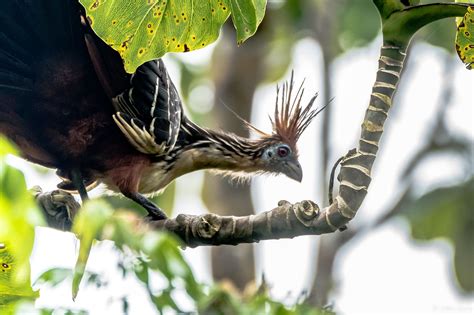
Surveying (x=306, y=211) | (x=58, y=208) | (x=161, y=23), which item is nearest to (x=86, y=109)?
(x=58, y=208)

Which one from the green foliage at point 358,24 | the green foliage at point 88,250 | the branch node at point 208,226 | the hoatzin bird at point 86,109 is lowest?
the green foliage at point 88,250

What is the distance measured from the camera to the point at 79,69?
4234 mm

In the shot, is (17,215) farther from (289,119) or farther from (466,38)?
(289,119)

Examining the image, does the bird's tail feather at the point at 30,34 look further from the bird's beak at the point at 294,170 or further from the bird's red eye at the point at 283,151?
the bird's beak at the point at 294,170

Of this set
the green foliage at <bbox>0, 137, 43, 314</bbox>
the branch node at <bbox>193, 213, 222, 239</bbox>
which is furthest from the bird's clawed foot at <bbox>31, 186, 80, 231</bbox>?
the green foliage at <bbox>0, 137, 43, 314</bbox>

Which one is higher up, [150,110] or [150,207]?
[150,110]

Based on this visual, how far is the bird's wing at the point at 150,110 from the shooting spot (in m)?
4.44

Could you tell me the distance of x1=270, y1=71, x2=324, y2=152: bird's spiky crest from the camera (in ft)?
16.0

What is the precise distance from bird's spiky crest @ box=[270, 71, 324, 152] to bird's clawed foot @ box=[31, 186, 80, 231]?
3.49 feet

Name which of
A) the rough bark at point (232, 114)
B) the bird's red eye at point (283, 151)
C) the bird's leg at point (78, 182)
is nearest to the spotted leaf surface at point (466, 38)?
the bird's leg at point (78, 182)

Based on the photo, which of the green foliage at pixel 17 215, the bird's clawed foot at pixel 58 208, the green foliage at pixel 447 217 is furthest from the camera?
the green foliage at pixel 447 217

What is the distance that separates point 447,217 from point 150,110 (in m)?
4.84

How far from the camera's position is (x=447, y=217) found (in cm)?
883

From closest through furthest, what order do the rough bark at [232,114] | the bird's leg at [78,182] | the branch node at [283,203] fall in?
the branch node at [283,203], the bird's leg at [78,182], the rough bark at [232,114]
